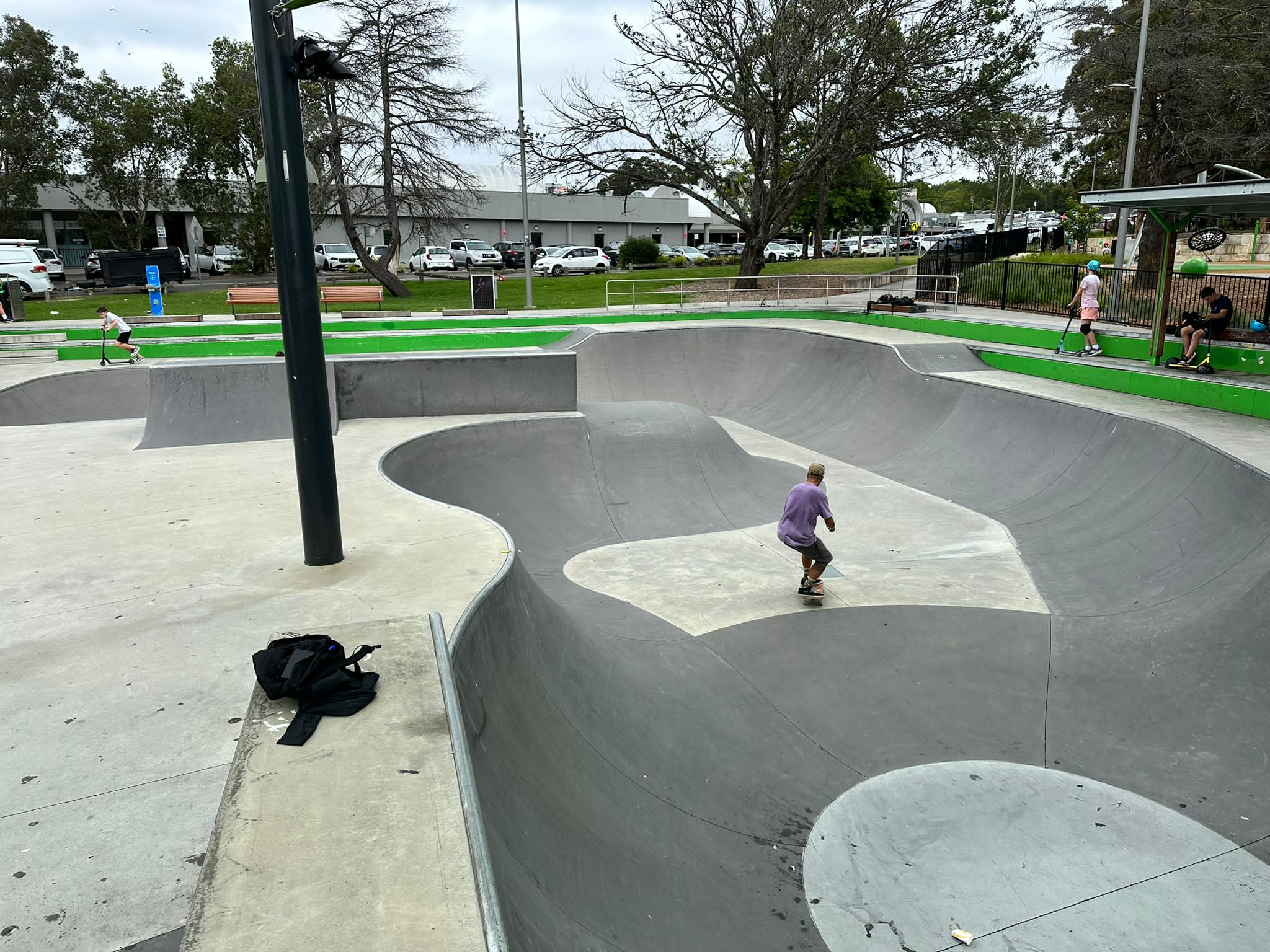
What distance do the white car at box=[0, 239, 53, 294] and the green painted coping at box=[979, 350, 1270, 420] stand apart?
1352 inches

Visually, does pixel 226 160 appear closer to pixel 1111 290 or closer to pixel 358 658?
pixel 1111 290

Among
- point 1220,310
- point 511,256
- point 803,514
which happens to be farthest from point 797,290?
point 511,256

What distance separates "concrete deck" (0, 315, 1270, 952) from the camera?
8.95 ft

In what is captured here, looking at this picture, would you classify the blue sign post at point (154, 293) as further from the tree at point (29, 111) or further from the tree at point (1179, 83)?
the tree at point (1179, 83)

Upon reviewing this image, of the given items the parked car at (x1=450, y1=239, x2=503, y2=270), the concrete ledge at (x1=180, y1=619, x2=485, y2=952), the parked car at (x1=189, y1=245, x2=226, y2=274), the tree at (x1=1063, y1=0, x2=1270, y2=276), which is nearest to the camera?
the concrete ledge at (x1=180, y1=619, x2=485, y2=952)

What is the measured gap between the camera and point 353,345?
744 inches

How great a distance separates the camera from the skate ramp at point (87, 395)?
15.9 metres

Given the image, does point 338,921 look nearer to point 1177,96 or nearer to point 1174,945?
point 1174,945

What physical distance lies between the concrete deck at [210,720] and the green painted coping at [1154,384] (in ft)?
27.8

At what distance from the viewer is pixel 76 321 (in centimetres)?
2627

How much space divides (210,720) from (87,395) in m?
15.7

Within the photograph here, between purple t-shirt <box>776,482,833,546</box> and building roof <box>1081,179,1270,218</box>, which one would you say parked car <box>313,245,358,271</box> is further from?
purple t-shirt <box>776,482,833,546</box>

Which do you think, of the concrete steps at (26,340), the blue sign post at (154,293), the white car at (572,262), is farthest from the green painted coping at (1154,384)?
the white car at (572,262)

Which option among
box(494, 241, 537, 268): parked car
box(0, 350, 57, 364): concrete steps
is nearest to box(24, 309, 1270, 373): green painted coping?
box(0, 350, 57, 364): concrete steps
